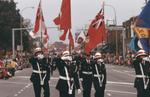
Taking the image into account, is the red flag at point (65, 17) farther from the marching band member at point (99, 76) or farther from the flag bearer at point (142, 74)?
the flag bearer at point (142, 74)

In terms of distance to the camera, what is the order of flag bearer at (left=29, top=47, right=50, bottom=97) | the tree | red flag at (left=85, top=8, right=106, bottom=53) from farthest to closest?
the tree
red flag at (left=85, top=8, right=106, bottom=53)
flag bearer at (left=29, top=47, right=50, bottom=97)

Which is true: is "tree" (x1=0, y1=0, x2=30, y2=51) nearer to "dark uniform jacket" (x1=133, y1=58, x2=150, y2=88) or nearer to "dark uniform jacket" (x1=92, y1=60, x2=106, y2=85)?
"dark uniform jacket" (x1=92, y1=60, x2=106, y2=85)

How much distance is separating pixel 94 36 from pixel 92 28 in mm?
798

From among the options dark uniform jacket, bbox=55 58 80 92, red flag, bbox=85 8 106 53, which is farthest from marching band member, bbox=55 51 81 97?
red flag, bbox=85 8 106 53

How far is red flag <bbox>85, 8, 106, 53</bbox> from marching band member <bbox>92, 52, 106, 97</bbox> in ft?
5.46

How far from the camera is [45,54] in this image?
19.2 m

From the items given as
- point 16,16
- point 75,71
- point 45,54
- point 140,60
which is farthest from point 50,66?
point 16,16

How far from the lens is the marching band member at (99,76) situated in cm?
1867

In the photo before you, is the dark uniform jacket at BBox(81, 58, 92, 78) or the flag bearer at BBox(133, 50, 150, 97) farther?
the dark uniform jacket at BBox(81, 58, 92, 78)

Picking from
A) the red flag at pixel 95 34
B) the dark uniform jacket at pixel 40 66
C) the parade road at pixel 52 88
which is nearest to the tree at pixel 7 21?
the parade road at pixel 52 88

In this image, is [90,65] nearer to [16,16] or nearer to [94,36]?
[94,36]

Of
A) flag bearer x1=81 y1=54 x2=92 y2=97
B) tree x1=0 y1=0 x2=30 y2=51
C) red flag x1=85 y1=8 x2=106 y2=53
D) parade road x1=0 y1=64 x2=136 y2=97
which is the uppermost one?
tree x1=0 y1=0 x2=30 y2=51

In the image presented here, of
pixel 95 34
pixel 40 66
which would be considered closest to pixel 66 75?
pixel 40 66

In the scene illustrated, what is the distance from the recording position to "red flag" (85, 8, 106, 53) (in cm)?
2097
